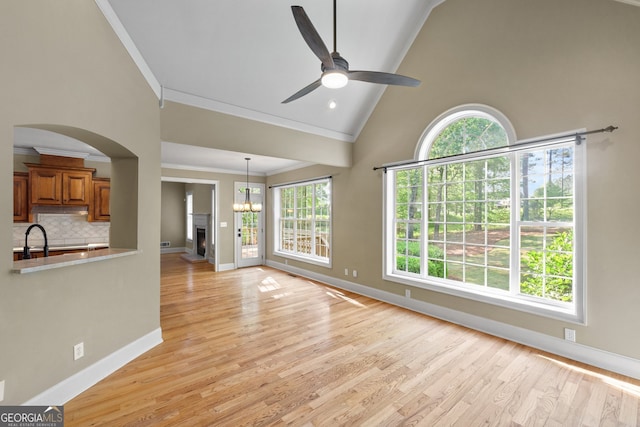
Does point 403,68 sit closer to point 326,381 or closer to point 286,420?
point 326,381

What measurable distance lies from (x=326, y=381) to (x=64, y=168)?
19.4 feet

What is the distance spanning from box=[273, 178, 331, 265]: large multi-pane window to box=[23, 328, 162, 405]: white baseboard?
3527 millimetres

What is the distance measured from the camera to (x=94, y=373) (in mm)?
2256

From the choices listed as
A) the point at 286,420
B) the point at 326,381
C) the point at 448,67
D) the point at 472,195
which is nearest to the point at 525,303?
the point at 472,195

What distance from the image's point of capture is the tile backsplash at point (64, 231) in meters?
4.82

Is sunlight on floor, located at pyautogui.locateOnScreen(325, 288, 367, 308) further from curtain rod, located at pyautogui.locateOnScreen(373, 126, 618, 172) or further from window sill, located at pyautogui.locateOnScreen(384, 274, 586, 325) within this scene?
curtain rod, located at pyautogui.locateOnScreen(373, 126, 618, 172)

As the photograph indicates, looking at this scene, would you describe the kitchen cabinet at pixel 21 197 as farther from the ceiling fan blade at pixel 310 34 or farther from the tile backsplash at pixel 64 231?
the ceiling fan blade at pixel 310 34

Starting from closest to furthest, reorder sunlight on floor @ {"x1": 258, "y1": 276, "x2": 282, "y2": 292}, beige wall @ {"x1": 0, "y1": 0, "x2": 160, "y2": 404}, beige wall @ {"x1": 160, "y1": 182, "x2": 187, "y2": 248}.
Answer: beige wall @ {"x1": 0, "y1": 0, "x2": 160, "y2": 404}, sunlight on floor @ {"x1": 258, "y1": 276, "x2": 282, "y2": 292}, beige wall @ {"x1": 160, "y1": 182, "x2": 187, "y2": 248}

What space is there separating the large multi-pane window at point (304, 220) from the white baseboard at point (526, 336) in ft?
5.62

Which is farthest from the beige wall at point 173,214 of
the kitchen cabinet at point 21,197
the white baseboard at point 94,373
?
the white baseboard at point 94,373

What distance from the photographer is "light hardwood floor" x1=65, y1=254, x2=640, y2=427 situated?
1.92 metres

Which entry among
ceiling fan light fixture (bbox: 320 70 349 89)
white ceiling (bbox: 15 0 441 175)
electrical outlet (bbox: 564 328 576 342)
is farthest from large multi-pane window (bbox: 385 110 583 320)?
ceiling fan light fixture (bbox: 320 70 349 89)

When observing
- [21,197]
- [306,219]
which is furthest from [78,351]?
[306,219]

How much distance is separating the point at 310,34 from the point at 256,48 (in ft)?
5.56
